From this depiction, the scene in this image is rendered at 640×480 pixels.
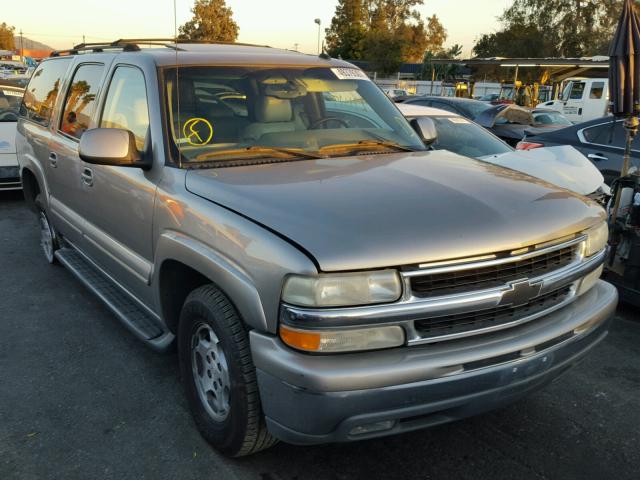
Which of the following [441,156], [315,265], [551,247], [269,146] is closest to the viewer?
[315,265]

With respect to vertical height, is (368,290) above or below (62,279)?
above

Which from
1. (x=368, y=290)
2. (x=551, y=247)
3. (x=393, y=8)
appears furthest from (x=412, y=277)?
(x=393, y=8)

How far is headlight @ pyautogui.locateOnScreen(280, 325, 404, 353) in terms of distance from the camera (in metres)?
2.18

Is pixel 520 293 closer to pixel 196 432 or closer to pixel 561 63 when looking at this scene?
pixel 196 432

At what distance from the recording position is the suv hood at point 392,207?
222cm

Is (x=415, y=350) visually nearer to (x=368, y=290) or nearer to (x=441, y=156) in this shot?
(x=368, y=290)

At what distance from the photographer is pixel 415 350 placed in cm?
227

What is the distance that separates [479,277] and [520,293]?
0.21 metres

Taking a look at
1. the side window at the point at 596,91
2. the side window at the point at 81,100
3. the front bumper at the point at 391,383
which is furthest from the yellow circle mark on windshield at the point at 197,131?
the side window at the point at 596,91

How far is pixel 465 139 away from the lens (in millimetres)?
7000

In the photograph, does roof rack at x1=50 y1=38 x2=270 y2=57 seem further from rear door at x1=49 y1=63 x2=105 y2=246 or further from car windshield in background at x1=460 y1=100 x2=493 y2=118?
car windshield in background at x1=460 y1=100 x2=493 y2=118

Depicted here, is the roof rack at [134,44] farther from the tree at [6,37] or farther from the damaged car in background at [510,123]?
the tree at [6,37]

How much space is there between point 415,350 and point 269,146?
1.52 m

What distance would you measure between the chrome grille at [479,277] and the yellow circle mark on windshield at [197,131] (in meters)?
A: 1.53
